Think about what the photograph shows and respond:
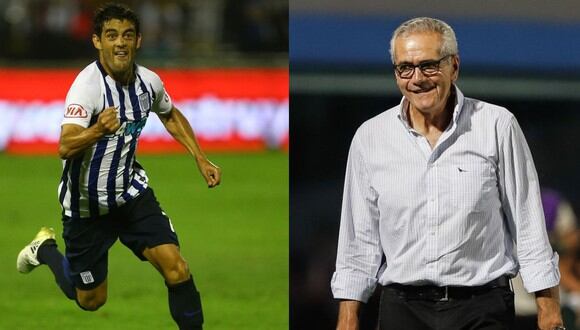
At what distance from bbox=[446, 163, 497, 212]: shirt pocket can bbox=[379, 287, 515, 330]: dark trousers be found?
23cm

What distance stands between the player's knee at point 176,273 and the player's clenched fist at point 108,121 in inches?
21.5

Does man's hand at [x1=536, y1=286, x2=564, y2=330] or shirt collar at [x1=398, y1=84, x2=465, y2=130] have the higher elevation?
shirt collar at [x1=398, y1=84, x2=465, y2=130]

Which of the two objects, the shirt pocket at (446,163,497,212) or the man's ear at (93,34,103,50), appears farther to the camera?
the man's ear at (93,34,103,50)

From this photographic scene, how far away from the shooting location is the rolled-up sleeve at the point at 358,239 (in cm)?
279

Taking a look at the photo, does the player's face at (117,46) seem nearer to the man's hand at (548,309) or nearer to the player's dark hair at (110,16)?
the player's dark hair at (110,16)

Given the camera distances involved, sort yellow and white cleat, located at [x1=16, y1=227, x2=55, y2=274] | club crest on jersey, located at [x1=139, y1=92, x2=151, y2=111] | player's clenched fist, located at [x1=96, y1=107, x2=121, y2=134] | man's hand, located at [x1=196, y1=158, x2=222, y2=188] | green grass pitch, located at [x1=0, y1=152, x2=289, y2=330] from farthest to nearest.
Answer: green grass pitch, located at [x1=0, y1=152, x2=289, y2=330], yellow and white cleat, located at [x1=16, y1=227, x2=55, y2=274], man's hand, located at [x1=196, y1=158, x2=222, y2=188], club crest on jersey, located at [x1=139, y1=92, x2=151, y2=111], player's clenched fist, located at [x1=96, y1=107, x2=121, y2=134]

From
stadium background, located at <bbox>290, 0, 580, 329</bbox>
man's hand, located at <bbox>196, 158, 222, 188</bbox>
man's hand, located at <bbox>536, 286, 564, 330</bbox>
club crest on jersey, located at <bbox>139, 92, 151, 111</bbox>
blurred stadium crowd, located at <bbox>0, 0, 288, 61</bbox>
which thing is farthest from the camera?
blurred stadium crowd, located at <bbox>0, 0, 288, 61</bbox>

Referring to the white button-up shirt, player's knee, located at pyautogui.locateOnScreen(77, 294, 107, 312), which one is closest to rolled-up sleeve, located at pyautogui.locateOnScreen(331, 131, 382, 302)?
the white button-up shirt

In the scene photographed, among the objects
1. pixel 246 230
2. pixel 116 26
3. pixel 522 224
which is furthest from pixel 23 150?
pixel 522 224

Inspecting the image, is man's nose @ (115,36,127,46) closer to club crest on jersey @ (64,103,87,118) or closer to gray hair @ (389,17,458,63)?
club crest on jersey @ (64,103,87,118)

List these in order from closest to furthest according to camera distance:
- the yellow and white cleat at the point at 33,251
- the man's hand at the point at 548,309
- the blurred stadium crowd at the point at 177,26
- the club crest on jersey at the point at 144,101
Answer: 1. the man's hand at the point at 548,309
2. the club crest on jersey at the point at 144,101
3. the yellow and white cleat at the point at 33,251
4. the blurred stadium crowd at the point at 177,26

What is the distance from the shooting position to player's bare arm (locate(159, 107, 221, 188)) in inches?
141

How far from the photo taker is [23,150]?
192 inches

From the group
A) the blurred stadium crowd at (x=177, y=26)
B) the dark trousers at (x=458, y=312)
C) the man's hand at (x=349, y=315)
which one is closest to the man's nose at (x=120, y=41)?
the man's hand at (x=349, y=315)
